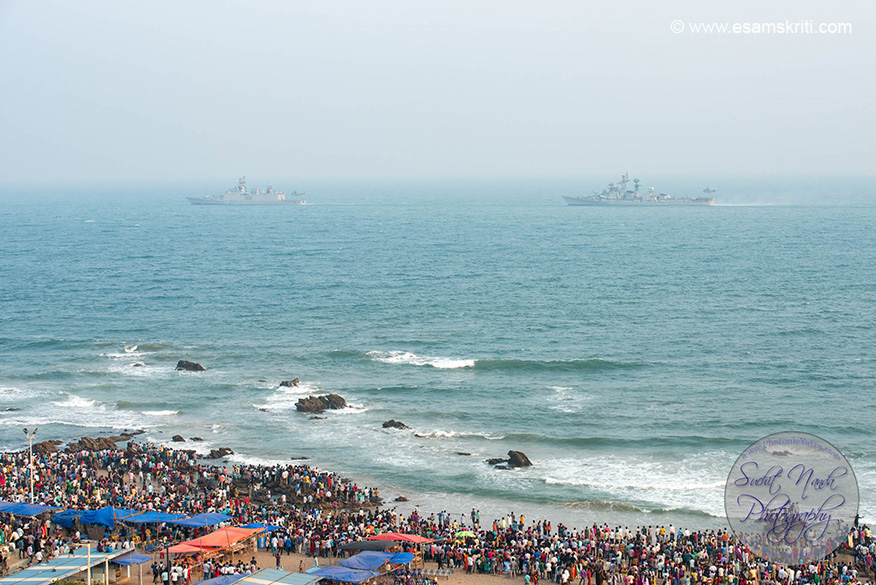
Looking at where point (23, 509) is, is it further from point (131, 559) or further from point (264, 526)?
point (264, 526)

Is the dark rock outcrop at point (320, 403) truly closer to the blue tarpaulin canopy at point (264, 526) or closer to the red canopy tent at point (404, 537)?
the blue tarpaulin canopy at point (264, 526)

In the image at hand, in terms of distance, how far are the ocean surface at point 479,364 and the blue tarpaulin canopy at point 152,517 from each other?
12742mm

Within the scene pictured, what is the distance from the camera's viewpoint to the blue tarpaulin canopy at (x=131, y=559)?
93.7ft

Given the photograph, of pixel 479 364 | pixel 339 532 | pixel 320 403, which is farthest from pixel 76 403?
pixel 339 532

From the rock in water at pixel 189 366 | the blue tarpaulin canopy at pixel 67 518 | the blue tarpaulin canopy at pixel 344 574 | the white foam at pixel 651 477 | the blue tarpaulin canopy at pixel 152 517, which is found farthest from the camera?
the rock in water at pixel 189 366

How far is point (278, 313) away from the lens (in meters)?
87.1

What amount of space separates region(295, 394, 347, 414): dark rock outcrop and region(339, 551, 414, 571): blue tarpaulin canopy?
26.3m

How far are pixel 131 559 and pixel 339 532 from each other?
817cm

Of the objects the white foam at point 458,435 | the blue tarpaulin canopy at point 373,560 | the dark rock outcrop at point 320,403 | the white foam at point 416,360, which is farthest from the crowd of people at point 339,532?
the white foam at point 416,360

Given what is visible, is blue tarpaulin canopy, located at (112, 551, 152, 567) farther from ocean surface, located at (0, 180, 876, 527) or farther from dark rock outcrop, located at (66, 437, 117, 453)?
dark rock outcrop, located at (66, 437, 117, 453)

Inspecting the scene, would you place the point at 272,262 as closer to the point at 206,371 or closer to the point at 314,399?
the point at 206,371

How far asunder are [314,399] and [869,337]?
47181 millimetres

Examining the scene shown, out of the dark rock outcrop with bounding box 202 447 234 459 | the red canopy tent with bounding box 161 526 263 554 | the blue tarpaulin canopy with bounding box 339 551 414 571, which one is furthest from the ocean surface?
the red canopy tent with bounding box 161 526 263 554

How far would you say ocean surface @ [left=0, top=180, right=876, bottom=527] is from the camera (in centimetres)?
4631
